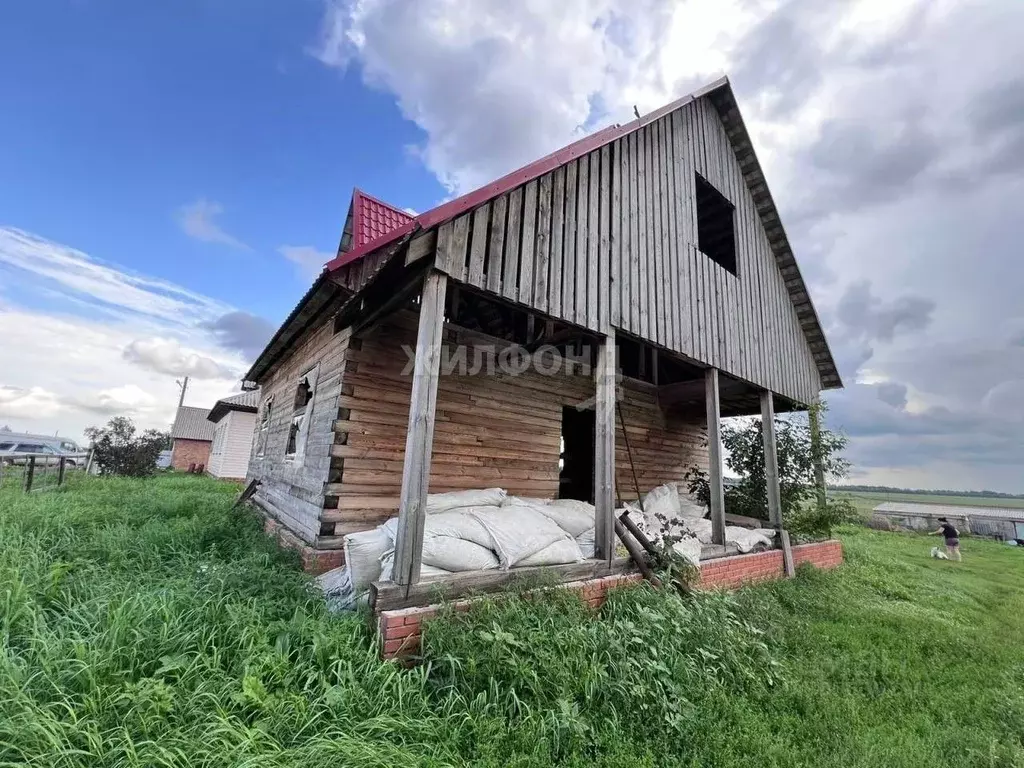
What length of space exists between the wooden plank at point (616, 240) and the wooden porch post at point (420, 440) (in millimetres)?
2247

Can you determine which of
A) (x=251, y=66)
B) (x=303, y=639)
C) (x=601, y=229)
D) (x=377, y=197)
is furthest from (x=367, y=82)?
(x=303, y=639)

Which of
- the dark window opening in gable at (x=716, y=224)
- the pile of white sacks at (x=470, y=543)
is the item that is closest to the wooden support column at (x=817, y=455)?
the dark window opening in gable at (x=716, y=224)

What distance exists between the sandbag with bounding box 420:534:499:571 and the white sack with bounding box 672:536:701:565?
2.36 meters

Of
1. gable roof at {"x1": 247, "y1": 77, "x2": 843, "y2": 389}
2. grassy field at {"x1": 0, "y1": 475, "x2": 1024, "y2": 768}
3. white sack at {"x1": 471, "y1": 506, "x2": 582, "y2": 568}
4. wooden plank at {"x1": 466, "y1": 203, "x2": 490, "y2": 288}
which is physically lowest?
grassy field at {"x1": 0, "y1": 475, "x2": 1024, "y2": 768}

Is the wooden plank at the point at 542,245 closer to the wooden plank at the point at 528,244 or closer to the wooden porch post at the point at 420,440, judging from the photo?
the wooden plank at the point at 528,244

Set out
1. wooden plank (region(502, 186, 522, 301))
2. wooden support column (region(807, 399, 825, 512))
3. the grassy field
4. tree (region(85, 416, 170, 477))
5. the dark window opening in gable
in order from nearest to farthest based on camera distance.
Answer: the grassy field, wooden plank (region(502, 186, 522, 301)), the dark window opening in gable, wooden support column (region(807, 399, 825, 512)), tree (region(85, 416, 170, 477))

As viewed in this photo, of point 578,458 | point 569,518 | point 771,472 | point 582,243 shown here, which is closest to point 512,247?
point 582,243

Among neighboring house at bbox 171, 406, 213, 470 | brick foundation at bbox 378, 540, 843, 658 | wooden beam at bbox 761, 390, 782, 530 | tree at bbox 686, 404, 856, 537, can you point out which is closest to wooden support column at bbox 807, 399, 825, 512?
tree at bbox 686, 404, 856, 537

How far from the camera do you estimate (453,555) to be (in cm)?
367

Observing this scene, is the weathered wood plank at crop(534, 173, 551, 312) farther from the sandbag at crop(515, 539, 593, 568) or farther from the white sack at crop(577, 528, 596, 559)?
the white sack at crop(577, 528, 596, 559)

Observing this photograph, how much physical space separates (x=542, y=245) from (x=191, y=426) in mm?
33727

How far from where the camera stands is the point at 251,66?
852cm

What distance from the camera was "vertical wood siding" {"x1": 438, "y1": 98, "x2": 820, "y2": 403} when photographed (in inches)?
168

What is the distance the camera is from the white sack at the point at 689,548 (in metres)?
5.08
